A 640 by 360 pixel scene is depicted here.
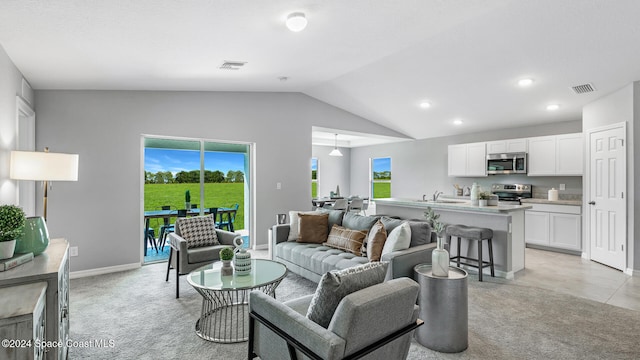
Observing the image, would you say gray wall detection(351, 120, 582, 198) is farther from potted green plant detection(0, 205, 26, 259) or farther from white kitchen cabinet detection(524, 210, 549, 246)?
potted green plant detection(0, 205, 26, 259)

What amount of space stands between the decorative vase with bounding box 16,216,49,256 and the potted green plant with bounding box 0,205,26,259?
11 centimetres

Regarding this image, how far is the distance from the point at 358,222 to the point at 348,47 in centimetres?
208

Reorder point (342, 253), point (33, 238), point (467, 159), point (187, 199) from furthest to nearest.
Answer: point (467, 159) < point (187, 199) < point (342, 253) < point (33, 238)

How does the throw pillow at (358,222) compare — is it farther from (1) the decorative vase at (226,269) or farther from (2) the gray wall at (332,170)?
(2) the gray wall at (332,170)

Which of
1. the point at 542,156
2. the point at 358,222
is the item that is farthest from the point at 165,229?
the point at 542,156

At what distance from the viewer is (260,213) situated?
5828mm

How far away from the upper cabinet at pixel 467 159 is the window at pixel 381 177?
231cm

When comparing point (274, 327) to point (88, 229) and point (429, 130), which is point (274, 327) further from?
point (429, 130)

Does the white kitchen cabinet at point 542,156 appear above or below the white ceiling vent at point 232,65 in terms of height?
below

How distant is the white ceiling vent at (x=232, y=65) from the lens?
3.84 m

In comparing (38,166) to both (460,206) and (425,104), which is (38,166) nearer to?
(460,206)

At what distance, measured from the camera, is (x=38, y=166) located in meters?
2.66

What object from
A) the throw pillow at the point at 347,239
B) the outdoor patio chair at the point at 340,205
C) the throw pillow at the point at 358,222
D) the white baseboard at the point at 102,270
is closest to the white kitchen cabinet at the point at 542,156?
the outdoor patio chair at the point at 340,205

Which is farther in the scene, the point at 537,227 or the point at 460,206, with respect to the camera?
the point at 537,227
